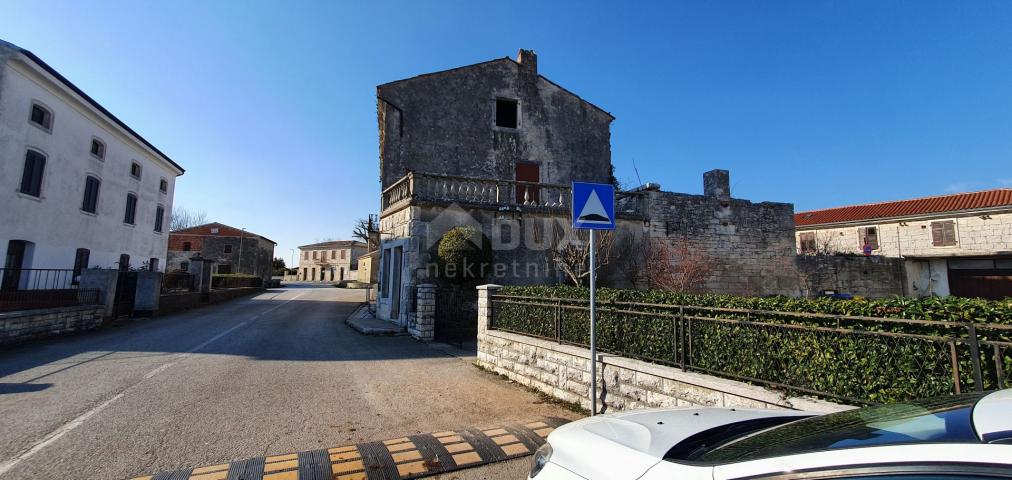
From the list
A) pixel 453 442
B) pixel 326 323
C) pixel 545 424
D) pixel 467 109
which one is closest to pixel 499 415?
pixel 545 424

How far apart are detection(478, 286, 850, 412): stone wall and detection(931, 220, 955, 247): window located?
104ft

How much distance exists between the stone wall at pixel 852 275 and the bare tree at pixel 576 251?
9.90 metres

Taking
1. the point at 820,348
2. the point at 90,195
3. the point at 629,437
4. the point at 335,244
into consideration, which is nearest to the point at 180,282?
the point at 90,195

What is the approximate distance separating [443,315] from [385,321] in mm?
3807

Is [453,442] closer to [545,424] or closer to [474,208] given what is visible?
[545,424]

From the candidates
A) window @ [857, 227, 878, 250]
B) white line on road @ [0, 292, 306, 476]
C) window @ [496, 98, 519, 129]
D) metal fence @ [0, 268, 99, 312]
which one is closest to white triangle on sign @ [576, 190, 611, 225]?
white line on road @ [0, 292, 306, 476]

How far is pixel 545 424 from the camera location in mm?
5234

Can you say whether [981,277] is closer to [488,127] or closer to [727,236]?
[727,236]

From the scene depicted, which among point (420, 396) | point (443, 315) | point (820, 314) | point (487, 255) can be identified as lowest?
point (420, 396)

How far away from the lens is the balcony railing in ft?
43.1

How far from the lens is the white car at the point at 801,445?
3.92 feet

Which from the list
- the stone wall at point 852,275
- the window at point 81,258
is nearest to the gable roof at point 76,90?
the window at point 81,258

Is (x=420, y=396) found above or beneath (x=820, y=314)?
beneath

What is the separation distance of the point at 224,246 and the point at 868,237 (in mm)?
60881
